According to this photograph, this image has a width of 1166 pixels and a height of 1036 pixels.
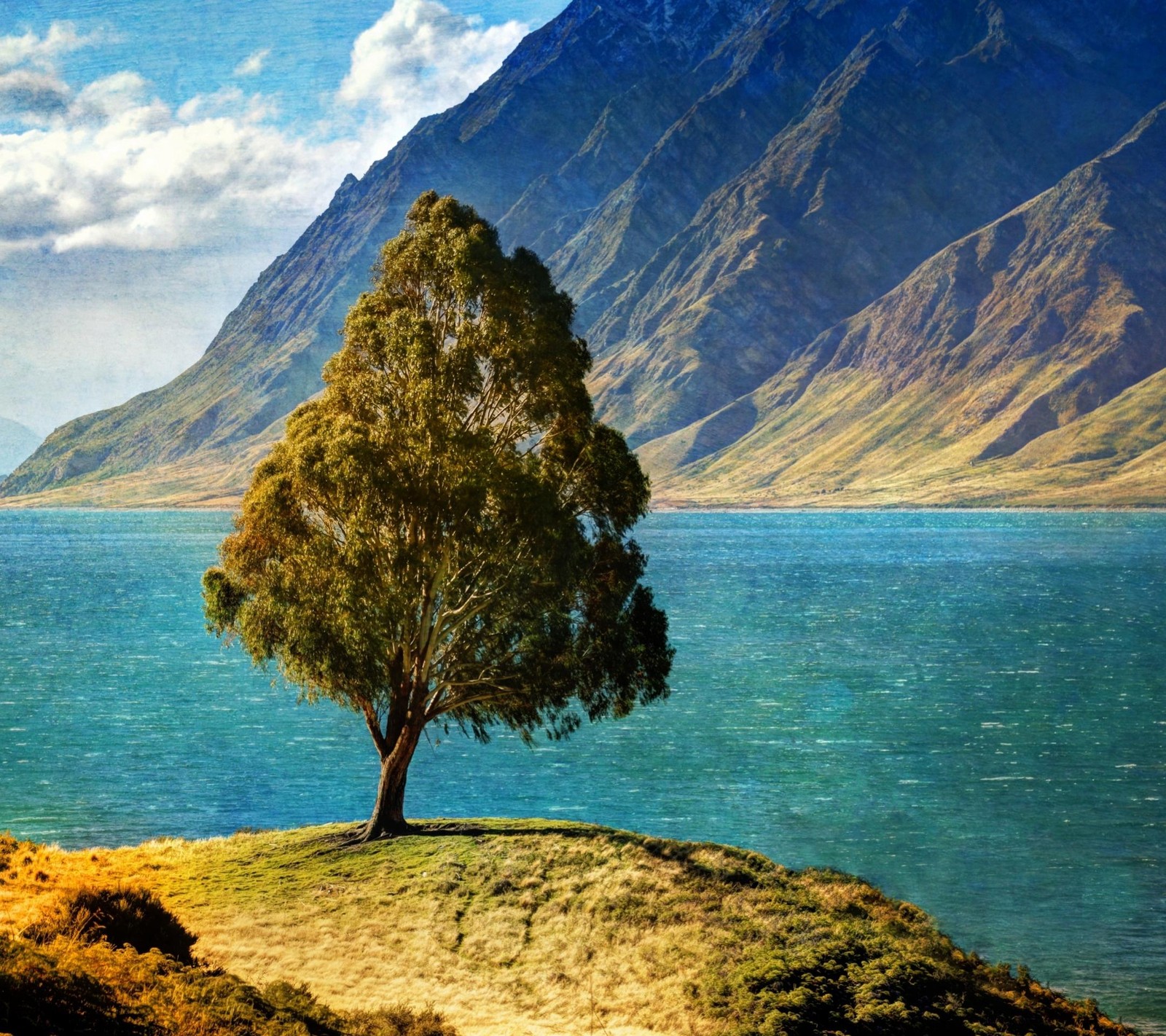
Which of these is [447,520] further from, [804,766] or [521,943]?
[804,766]

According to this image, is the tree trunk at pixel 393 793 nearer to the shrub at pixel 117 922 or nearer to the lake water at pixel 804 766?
the shrub at pixel 117 922

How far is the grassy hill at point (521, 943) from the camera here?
22875 millimetres

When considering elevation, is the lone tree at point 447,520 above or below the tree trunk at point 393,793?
above

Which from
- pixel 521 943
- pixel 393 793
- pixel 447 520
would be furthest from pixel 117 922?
pixel 447 520

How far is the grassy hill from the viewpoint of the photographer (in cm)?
2288

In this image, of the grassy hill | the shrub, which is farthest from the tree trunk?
the shrub

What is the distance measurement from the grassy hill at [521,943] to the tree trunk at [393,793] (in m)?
1.24

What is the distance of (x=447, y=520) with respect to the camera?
3725 centimetres

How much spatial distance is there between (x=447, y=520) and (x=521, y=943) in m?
12.9

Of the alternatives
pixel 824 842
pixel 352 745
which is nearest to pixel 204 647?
pixel 352 745

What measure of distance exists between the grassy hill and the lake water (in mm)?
9261

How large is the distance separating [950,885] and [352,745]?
3830 cm

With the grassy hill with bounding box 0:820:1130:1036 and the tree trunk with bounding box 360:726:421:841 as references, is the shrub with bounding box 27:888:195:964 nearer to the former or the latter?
the grassy hill with bounding box 0:820:1130:1036

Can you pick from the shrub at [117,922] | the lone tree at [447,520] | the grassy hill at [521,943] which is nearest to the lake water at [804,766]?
the grassy hill at [521,943]
